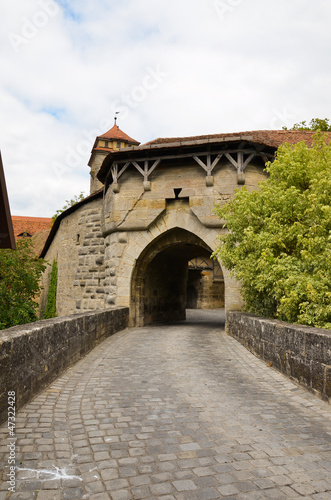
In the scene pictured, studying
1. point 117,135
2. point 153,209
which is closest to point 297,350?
point 153,209

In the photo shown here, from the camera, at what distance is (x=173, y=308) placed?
1543 cm

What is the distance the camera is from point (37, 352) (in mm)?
4121

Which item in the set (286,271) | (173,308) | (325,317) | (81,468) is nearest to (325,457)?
(81,468)

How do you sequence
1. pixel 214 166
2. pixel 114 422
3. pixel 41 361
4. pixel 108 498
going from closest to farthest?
pixel 108 498
pixel 114 422
pixel 41 361
pixel 214 166

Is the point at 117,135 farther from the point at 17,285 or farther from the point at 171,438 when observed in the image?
the point at 171,438

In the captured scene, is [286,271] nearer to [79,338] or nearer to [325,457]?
[79,338]

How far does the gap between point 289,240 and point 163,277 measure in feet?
25.4

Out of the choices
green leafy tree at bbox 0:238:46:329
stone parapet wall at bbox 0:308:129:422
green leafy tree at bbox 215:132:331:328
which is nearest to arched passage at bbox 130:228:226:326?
green leafy tree at bbox 215:132:331:328

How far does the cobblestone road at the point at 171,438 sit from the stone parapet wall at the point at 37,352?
0.16m

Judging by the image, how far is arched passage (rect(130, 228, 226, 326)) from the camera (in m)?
11.7

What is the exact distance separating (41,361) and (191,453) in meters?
2.20

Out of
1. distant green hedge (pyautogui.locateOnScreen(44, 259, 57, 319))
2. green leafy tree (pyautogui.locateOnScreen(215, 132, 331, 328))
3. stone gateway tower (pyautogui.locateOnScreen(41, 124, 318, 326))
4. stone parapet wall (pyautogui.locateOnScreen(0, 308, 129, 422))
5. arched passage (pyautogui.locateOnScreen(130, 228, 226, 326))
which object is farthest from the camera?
distant green hedge (pyautogui.locateOnScreen(44, 259, 57, 319))

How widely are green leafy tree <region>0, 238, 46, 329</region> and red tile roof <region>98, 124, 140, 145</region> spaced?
20788 millimetres

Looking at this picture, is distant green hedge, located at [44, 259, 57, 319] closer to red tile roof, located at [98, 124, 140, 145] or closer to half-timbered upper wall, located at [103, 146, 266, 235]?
half-timbered upper wall, located at [103, 146, 266, 235]
